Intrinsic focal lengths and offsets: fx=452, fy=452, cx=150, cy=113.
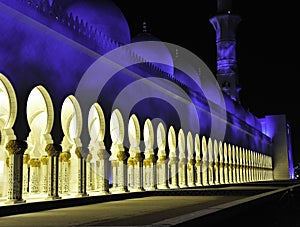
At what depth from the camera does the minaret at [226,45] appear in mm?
26922

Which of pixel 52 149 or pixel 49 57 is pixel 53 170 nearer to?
pixel 52 149

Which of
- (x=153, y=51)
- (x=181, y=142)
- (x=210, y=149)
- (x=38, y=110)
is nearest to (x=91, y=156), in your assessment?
(x=38, y=110)

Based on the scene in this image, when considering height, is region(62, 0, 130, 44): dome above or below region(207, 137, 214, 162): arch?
above

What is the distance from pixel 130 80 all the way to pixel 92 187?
351cm

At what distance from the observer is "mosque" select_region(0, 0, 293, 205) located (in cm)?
761

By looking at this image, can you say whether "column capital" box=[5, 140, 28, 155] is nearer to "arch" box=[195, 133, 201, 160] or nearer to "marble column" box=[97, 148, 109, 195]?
"marble column" box=[97, 148, 109, 195]

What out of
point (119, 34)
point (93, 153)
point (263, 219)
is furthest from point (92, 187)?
point (263, 219)

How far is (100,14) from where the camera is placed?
12.5 meters

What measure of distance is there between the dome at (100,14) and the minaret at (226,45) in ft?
49.6

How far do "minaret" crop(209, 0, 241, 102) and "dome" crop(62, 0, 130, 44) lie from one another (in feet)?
49.6

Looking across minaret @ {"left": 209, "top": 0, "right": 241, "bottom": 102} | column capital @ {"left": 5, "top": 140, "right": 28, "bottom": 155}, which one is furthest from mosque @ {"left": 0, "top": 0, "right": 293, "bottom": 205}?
minaret @ {"left": 209, "top": 0, "right": 241, "bottom": 102}

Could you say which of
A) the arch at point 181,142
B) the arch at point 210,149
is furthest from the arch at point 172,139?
the arch at point 210,149

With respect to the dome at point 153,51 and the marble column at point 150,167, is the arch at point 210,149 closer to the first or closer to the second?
the dome at point 153,51

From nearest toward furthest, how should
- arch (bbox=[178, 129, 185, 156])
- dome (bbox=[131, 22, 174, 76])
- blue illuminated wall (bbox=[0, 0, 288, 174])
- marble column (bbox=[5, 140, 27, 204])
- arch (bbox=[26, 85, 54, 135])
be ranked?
marble column (bbox=[5, 140, 27, 204]) → blue illuminated wall (bbox=[0, 0, 288, 174]) → arch (bbox=[26, 85, 54, 135]) → arch (bbox=[178, 129, 185, 156]) → dome (bbox=[131, 22, 174, 76])
